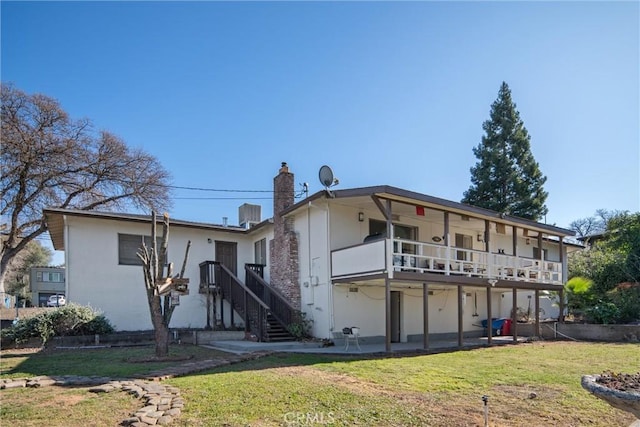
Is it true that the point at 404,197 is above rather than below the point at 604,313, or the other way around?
above

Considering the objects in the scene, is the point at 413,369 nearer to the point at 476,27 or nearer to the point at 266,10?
the point at 476,27

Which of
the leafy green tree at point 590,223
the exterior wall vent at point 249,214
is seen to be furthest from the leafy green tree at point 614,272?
the leafy green tree at point 590,223

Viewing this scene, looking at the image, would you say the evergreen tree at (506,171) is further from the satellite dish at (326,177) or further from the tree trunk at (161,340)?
the tree trunk at (161,340)

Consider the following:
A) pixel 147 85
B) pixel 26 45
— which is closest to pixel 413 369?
pixel 147 85

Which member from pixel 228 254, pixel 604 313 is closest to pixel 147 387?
pixel 228 254

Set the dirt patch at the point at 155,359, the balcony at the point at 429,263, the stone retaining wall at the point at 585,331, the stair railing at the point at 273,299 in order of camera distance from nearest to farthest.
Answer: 1. the dirt patch at the point at 155,359
2. the balcony at the point at 429,263
3. the stone retaining wall at the point at 585,331
4. the stair railing at the point at 273,299

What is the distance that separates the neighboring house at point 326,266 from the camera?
44.2ft

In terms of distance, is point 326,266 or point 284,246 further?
point 284,246

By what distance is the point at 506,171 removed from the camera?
3375 centimetres

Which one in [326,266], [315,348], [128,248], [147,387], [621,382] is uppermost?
→ [128,248]

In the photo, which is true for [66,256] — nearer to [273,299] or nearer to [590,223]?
→ [273,299]

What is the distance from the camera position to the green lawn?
17.8 ft

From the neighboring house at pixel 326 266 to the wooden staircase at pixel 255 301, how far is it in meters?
0.04

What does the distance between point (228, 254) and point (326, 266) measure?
574cm
